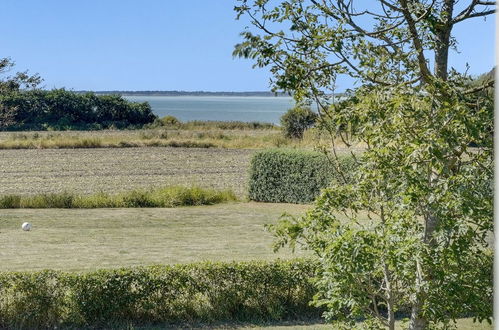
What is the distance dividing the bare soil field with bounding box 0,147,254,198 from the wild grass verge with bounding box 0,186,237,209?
1.92 metres

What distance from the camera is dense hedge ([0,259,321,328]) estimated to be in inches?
304

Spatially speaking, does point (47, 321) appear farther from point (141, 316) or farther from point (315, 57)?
point (315, 57)

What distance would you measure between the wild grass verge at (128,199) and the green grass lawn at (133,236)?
1.88 feet

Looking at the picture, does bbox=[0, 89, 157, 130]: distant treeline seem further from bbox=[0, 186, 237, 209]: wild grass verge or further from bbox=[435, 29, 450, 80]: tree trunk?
bbox=[435, 29, 450, 80]: tree trunk

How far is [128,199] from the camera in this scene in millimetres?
21172

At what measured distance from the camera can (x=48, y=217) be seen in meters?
18.8

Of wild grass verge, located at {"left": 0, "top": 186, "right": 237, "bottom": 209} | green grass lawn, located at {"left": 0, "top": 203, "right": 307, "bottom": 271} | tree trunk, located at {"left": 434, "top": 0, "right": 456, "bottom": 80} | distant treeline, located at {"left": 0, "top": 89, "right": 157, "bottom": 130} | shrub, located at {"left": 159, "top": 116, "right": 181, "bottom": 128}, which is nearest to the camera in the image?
tree trunk, located at {"left": 434, "top": 0, "right": 456, "bottom": 80}

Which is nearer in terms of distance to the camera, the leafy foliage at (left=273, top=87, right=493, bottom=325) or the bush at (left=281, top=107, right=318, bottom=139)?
the leafy foliage at (left=273, top=87, right=493, bottom=325)

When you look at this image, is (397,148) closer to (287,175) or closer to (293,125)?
(287,175)

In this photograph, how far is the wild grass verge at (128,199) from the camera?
2058 cm

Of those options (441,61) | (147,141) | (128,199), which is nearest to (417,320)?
(441,61)

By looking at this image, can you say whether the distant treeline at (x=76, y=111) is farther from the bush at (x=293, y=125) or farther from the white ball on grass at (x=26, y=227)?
the white ball on grass at (x=26, y=227)

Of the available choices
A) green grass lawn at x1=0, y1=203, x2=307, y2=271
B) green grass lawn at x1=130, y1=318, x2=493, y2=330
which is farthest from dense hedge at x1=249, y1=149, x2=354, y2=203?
green grass lawn at x1=130, y1=318, x2=493, y2=330

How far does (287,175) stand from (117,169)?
8682 millimetres
